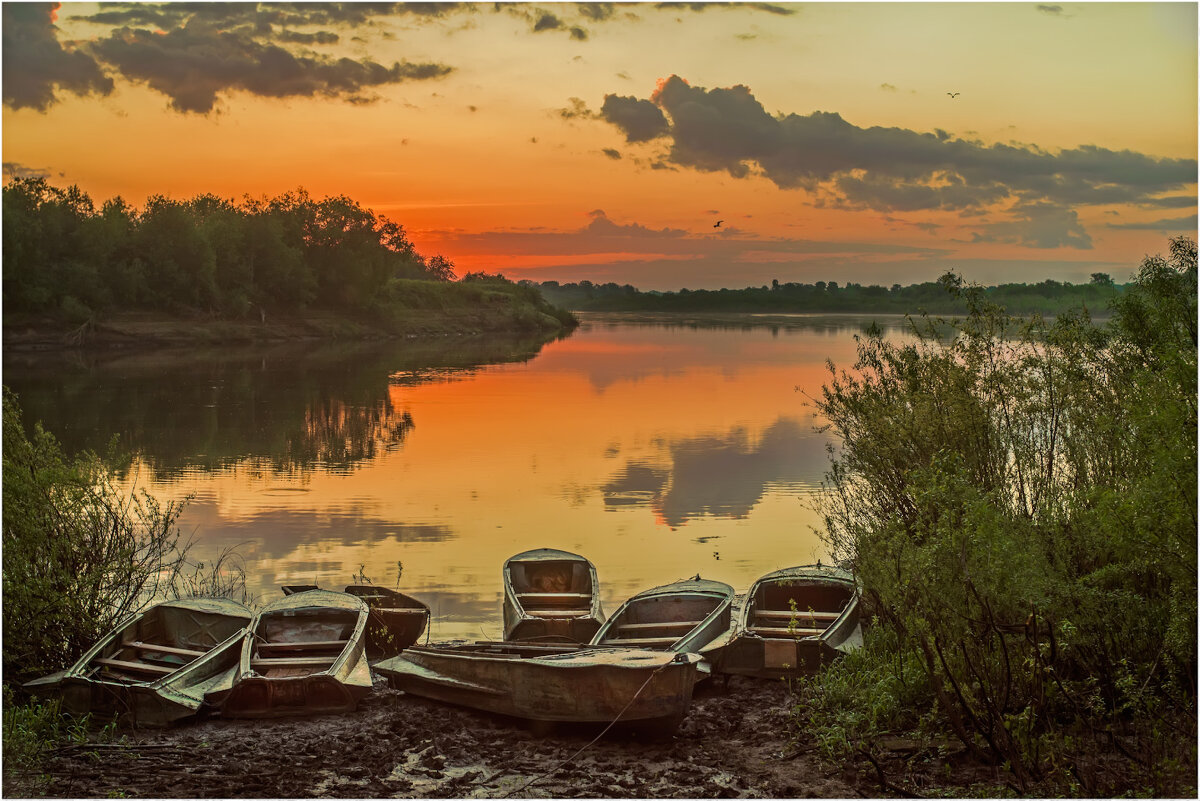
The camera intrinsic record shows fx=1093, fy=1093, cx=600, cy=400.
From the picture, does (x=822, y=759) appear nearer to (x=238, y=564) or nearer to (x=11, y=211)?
(x=238, y=564)

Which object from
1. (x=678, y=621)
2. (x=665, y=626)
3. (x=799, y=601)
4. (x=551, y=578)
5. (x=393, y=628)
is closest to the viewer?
(x=665, y=626)

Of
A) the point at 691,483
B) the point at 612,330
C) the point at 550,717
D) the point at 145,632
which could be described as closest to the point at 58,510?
the point at 145,632

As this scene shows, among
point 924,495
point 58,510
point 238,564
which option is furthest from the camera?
point 238,564

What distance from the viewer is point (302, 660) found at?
12.3m

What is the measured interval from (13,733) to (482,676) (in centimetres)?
445

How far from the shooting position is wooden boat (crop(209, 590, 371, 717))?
11.5 meters

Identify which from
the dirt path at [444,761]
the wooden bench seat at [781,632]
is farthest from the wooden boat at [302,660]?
the wooden bench seat at [781,632]

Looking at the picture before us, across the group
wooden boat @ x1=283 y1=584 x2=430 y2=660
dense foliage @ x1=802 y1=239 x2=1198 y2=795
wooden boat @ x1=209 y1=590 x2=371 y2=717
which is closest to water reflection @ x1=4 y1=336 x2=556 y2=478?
wooden boat @ x1=283 y1=584 x2=430 y2=660

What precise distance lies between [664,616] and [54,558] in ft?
24.3

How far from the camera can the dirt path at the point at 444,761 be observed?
372 inches

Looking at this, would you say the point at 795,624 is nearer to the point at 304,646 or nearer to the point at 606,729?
the point at 606,729

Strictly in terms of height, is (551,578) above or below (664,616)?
above

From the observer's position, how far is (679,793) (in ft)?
30.9

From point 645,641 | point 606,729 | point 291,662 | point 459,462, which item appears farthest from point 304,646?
point 459,462
